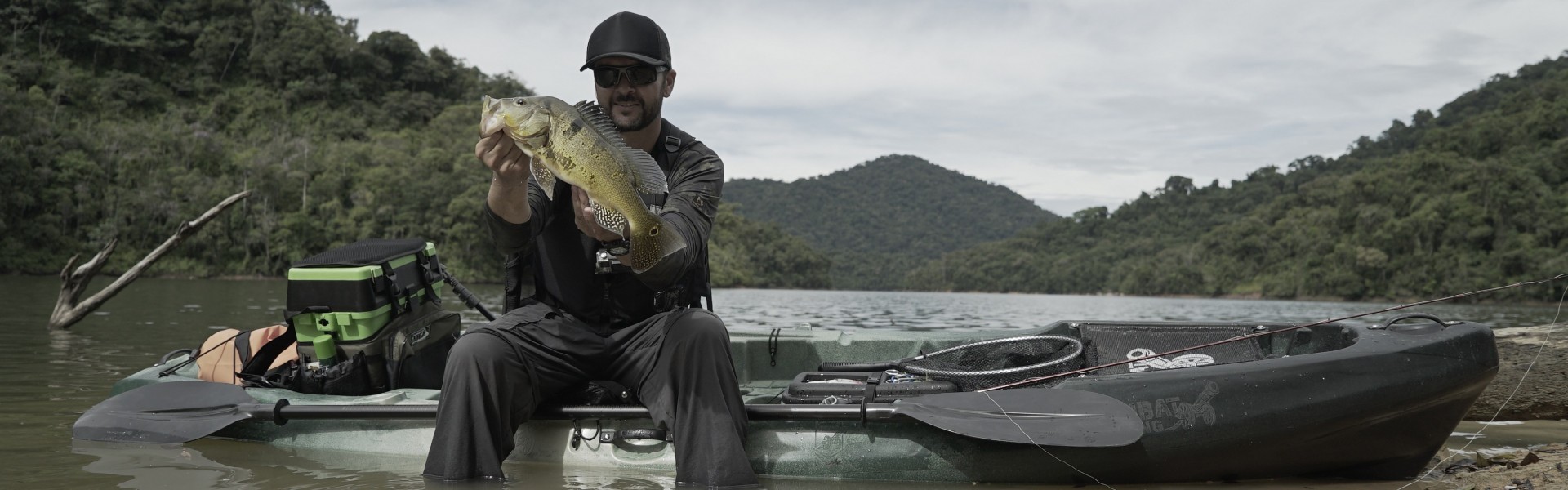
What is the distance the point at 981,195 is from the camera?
182 m

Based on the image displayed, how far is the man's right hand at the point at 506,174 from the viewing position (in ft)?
9.35

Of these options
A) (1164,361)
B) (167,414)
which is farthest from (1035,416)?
(167,414)

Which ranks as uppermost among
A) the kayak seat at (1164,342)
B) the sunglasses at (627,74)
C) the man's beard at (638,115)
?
the sunglasses at (627,74)

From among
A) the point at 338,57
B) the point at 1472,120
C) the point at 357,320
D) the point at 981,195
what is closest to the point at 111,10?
the point at 338,57

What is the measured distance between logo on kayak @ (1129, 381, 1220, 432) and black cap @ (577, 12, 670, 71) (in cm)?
223

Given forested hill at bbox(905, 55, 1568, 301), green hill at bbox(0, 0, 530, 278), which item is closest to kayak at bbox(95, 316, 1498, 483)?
forested hill at bbox(905, 55, 1568, 301)

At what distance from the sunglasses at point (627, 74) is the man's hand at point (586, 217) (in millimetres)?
628

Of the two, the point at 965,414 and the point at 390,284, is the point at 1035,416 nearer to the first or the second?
the point at 965,414

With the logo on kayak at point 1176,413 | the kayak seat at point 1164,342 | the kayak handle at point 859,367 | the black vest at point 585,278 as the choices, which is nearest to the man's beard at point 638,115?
the black vest at point 585,278

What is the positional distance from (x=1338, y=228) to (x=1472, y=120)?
50.2ft

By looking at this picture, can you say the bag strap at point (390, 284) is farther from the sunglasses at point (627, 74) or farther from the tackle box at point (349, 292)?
the sunglasses at point (627, 74)

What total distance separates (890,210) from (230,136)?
119 m

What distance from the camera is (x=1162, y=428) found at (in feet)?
12.1

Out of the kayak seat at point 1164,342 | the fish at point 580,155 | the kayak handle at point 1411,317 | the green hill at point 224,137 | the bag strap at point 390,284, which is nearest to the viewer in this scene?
the fish at point 580,155
